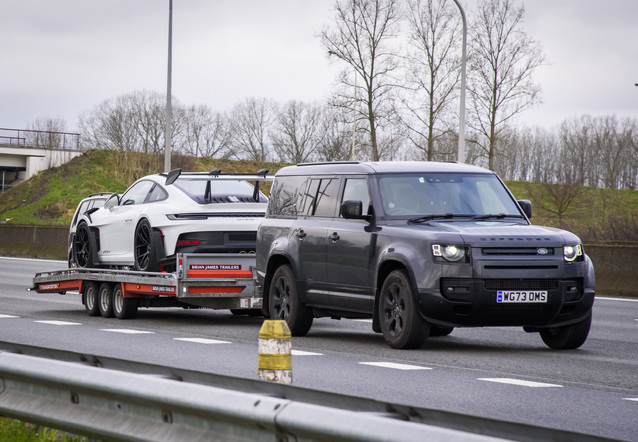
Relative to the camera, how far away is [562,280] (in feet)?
36.4

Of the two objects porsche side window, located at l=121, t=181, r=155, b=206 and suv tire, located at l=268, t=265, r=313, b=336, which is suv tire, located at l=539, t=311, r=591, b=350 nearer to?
suv tire, located at l=268, t=265, r=313, b=336

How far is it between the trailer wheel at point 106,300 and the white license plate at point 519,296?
290 inches

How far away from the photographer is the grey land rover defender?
428 inches

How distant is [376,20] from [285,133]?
39.2 metres

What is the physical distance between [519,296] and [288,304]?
329cm

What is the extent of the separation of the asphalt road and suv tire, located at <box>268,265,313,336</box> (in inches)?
7.7

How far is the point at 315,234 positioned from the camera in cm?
1284

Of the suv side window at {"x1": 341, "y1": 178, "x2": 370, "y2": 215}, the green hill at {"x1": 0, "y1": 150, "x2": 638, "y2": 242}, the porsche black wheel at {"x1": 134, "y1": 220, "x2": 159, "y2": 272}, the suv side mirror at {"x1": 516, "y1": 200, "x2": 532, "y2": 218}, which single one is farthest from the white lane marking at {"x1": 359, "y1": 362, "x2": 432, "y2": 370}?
the green hill at {"x1": 0, "y1": 150, "x2": 638, "y2": 242}

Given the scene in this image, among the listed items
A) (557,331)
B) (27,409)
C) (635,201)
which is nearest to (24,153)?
(635,201)

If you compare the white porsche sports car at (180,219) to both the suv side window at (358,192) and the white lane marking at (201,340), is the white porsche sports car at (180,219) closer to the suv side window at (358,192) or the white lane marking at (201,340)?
the white lane marking at (201,340)

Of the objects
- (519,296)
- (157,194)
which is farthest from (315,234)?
(157,194)

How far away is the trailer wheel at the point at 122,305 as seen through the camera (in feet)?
52.5

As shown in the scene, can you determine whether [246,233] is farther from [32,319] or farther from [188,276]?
[32,319]

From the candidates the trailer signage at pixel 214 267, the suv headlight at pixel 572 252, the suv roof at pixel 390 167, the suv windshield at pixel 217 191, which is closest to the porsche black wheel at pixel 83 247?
the suv windshield at pixel 217 191
